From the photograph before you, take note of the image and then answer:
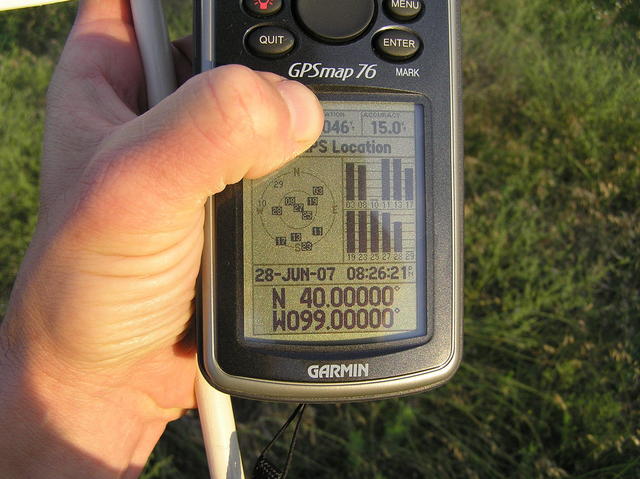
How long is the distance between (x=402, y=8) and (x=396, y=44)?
0.10 m

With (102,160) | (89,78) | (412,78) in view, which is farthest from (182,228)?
(412,78)

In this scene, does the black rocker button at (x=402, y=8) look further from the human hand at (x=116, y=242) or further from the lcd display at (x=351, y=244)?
the human hand at (x=116, y=242)

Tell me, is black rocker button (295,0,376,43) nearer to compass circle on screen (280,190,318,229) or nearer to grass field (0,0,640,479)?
compass circle on screen (280,190,318,229)

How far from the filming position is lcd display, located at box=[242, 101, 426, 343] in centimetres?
183

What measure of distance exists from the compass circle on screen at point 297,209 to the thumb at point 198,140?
0.77 ft

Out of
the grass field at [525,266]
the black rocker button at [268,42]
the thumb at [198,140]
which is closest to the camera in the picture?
the thumb at [198,140]

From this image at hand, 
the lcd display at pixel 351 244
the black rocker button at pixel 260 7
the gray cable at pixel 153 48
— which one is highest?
the black rocker button at pixel 260 7

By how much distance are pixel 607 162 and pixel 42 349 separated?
85.8 inches

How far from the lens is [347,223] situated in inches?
72.5

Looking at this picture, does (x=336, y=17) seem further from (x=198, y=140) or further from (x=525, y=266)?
(x=525, y=266)

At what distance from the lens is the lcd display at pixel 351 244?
1.83 metres

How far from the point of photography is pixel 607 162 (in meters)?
2.74

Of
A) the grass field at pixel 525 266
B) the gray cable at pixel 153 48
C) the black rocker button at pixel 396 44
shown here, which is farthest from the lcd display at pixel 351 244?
the grass field at pixel 525 266

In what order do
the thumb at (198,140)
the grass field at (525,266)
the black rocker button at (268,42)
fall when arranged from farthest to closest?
the grass field at (525,266) < the black rocker button at (268,42) < the thumb at (198,140)
